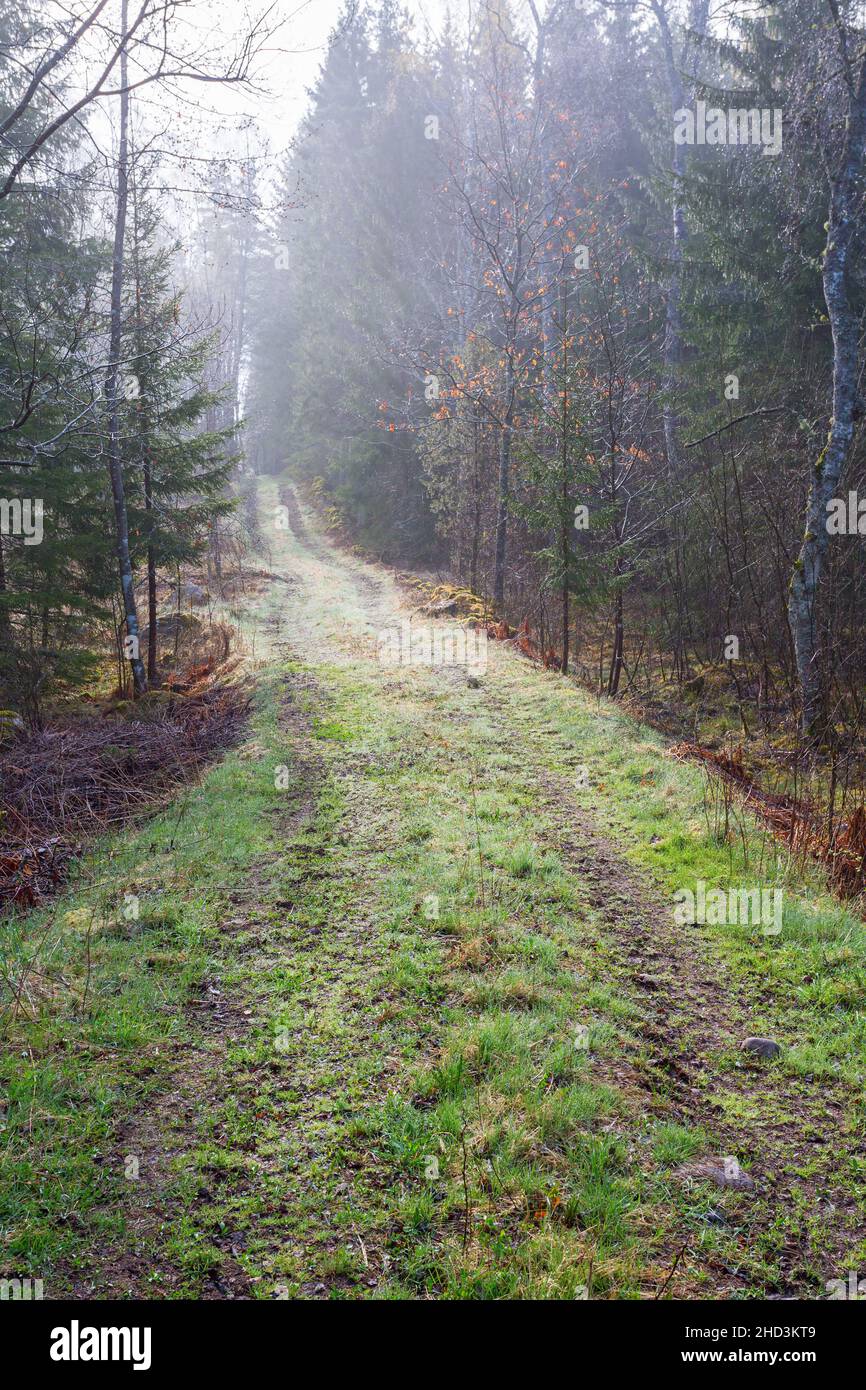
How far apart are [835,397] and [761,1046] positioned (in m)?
7.84

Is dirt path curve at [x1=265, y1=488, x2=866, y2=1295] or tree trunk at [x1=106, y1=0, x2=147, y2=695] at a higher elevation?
tree trunk at [x1=106, y1=0, x2=147, y2=695]

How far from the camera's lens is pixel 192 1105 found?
3.37 m

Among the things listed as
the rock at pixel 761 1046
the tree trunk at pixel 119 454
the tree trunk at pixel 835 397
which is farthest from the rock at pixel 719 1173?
the tree trunk at pixel 119 454

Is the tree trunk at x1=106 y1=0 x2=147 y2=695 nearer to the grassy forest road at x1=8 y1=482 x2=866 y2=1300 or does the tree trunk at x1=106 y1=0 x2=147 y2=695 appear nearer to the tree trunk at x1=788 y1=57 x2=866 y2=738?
the grassy forest road at x1=8 y1=482 x2=866 y2=1300

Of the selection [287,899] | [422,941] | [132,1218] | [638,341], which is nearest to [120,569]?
[287,899]

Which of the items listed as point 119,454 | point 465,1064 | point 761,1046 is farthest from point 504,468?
point 465,1064

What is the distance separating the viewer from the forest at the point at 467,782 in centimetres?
295

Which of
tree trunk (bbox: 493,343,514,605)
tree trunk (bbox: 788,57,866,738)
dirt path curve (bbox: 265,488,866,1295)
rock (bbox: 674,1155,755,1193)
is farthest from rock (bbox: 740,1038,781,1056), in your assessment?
tree trunk (bbox: 493,343,514,605)

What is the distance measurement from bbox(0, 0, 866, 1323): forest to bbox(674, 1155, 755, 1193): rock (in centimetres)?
2

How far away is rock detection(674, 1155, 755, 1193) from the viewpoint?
10.1ft

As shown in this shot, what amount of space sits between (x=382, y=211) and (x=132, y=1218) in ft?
88.5

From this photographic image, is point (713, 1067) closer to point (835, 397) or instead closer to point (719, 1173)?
point (719, 1173)

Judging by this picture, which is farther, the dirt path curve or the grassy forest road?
the dirt path curve

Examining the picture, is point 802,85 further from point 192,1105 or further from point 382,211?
point 382,211
